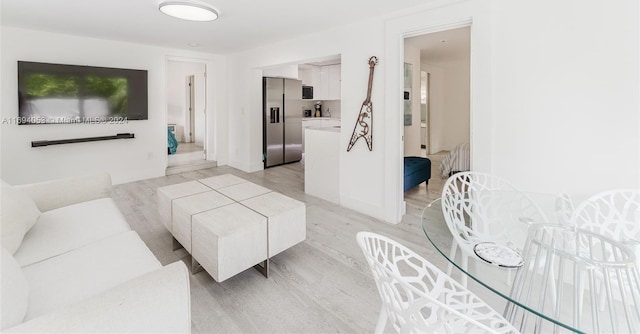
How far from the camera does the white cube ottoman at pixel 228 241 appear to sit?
1912 mm

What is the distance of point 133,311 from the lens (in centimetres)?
98

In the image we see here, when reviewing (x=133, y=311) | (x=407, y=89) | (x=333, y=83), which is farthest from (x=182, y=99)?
(x=133, y=311)

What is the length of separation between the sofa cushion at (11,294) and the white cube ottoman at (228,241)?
0.93m

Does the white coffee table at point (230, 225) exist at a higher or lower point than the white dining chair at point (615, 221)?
lower

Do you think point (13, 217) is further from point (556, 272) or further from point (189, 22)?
point (189, 22)

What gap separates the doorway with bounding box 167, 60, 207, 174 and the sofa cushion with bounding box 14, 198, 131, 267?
16.9ft

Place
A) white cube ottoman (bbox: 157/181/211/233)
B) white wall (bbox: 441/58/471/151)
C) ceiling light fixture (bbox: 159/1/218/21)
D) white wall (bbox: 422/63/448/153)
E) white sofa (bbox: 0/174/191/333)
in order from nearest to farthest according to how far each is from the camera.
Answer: white sofa (bbox: 0/174/191/333) → white cube ottoman (bbox: 157/181/211/233) → ceiling light fixture (bbox: 159/1/218/21) → white wall (bbox: 441/58/471/151) → white wall (bbox: 422/63/448/153)

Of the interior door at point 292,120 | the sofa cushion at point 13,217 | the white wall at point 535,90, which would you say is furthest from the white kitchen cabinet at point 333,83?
the sofa cushion at point 13,217

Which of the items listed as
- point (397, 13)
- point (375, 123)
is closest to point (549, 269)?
point (375, 123)

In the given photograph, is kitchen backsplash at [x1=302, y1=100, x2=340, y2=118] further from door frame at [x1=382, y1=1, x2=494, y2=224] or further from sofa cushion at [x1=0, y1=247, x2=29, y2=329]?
sofa cushion at [x1=0, y1=247, x2=29, y2=329]

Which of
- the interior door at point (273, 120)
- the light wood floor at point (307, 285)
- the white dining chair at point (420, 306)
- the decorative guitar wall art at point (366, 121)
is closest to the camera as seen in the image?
the white dining chair at point (420, 306)

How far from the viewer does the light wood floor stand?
1755mm

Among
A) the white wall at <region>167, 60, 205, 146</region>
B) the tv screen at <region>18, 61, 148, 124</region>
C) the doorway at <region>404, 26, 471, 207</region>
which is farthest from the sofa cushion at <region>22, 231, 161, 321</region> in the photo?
the white wall at <region>167, 60, 205, 146</region>

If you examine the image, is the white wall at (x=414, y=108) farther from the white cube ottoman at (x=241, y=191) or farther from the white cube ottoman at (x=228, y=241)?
the white cube ottoman at (x=228, y=241)
